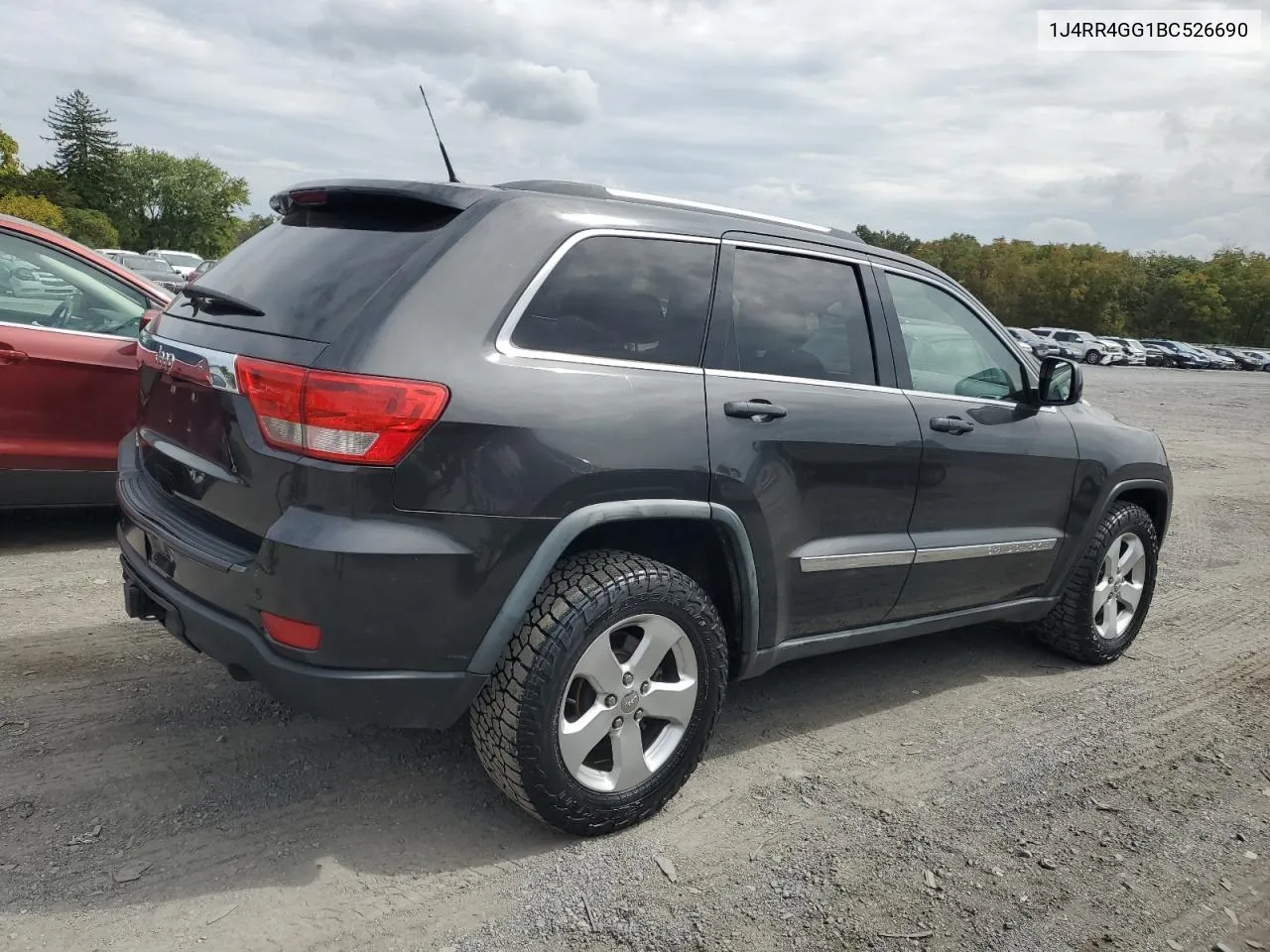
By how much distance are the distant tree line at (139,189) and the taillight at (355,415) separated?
92471 millimetres

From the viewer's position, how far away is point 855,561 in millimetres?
3600

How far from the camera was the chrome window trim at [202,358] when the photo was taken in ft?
9.11

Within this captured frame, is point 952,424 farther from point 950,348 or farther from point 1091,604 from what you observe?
point 1091,604

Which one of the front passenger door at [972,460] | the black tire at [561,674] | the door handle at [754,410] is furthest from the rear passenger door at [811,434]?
the black tire at [561,674]

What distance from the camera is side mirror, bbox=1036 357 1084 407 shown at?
4316 mm

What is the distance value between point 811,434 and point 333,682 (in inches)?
66.3

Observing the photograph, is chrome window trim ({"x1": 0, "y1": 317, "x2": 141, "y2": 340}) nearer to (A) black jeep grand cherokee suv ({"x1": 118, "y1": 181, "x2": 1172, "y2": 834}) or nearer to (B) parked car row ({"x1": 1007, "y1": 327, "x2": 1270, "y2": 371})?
(A) black jeep grand cherokee suv ({"x1": 118, "y1": 181, "x2": 1172, "y2": 834})

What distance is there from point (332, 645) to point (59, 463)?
350 cm

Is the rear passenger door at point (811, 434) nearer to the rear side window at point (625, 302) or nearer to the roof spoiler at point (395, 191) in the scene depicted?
the rear side window at point (625, 302)

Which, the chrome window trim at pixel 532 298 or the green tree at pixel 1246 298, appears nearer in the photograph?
the chrome window trim at pixel 532 298

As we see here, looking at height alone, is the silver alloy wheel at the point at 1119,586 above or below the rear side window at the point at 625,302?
below

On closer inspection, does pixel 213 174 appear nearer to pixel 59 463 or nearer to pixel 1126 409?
pixel 1126 409

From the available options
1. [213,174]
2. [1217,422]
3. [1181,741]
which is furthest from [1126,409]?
[213,174]

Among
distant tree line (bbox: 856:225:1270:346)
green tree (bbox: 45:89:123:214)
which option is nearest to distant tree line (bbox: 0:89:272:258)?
green tree (bbox: 45:89:123:214)
